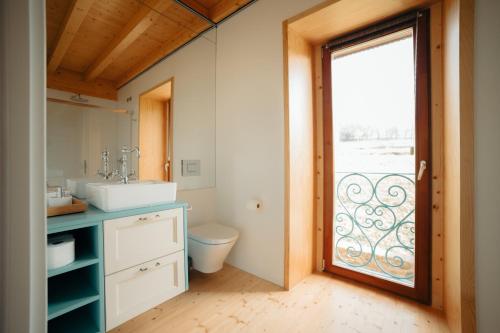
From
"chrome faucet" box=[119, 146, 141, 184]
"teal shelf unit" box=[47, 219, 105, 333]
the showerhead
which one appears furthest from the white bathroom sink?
the showerhead

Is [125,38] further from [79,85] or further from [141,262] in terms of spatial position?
[141,262]

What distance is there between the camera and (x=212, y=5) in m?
2.26

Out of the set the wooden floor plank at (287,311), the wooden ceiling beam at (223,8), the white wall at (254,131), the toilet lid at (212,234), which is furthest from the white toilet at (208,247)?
the wooden ceiling beam at (223,8)

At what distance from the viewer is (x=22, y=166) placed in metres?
0.53

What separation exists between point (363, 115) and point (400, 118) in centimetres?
27

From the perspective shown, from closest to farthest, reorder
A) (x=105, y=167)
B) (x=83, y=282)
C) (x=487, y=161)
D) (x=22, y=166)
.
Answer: (x=22, y=166), (x=487, y=161), (x=83, y=282), (x=105, y=167)

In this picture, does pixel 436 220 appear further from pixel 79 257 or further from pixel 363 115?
pixel 79 257

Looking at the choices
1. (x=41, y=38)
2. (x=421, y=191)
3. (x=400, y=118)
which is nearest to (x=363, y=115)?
(x=400, y=118)

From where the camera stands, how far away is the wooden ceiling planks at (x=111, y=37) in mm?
1524

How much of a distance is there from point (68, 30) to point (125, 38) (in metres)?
0.38

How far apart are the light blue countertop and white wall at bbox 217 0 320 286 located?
3.00 feet

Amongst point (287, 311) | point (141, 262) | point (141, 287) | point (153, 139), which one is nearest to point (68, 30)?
point (153, 139)

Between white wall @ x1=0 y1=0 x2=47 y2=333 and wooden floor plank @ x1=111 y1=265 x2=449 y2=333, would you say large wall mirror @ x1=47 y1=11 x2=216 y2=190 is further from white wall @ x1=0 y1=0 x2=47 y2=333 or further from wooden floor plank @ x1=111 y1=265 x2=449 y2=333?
white wall @ x1=0 y1=0 x2=47 y2=333

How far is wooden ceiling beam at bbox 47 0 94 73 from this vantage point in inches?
59.2
